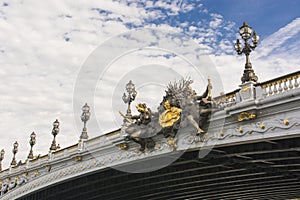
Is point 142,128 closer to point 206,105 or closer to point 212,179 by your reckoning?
point 206,105

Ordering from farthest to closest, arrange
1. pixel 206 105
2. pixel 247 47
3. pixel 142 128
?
pixel 142 128 < pixel 206 105 < pixel 247 47

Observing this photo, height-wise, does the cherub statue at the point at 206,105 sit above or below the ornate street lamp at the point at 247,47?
below

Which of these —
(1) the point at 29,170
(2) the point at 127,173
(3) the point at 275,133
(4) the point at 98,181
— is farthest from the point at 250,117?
(1) the point at 29,170

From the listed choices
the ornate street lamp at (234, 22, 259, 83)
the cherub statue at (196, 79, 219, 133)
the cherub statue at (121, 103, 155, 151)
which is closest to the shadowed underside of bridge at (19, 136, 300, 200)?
the cherub statue at (121, 103, 155, 151)

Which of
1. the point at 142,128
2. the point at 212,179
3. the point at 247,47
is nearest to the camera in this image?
the point at 247,47

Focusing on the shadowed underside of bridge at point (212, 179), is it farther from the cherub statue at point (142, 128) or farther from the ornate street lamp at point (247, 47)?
the ornate street lamp at point (247, 47)

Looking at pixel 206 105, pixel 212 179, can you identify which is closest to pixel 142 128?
pixel 206 105

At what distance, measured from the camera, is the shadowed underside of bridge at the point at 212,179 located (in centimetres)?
2242

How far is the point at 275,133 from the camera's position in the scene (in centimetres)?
1784

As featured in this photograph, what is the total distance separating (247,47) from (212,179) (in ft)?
40.2

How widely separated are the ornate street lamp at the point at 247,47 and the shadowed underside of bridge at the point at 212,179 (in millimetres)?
2969

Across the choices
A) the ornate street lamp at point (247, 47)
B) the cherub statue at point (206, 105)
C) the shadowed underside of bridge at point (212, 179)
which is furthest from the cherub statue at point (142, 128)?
the ornate street lamp at point (247, 47)

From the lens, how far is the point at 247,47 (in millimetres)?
19609

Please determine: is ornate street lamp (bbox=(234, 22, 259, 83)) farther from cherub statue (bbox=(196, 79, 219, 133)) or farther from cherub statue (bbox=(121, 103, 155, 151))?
cherub statue (bbox=(121, 103, 155, 151))
